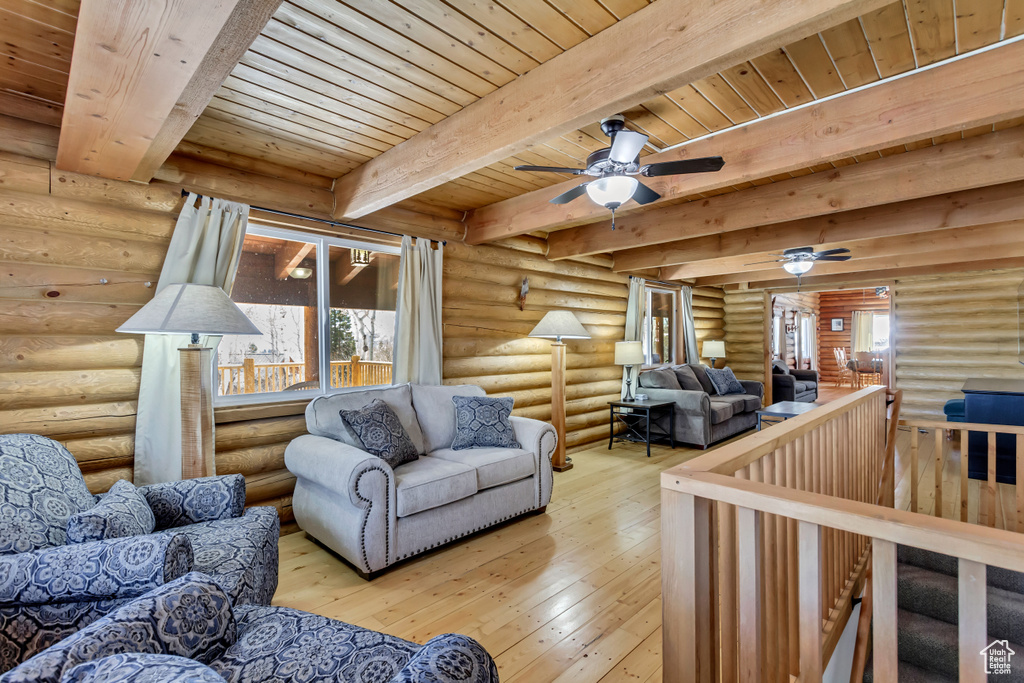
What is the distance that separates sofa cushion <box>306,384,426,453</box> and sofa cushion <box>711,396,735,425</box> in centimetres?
379

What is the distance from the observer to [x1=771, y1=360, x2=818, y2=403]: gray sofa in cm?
809

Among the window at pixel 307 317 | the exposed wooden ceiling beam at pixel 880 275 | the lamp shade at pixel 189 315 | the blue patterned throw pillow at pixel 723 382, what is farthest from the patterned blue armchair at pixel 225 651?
the exposed wooden ceiling beam at pixel 880 275

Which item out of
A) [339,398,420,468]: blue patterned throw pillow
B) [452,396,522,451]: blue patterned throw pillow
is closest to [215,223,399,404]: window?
[339,398,420,468]: blue patterned throw pillow

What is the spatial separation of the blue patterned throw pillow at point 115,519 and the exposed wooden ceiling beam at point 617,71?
2.04m

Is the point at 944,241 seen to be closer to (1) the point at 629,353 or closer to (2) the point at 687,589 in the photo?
(1) the point at 629,353

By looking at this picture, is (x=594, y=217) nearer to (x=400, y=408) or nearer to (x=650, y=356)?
(x=400, y=408)

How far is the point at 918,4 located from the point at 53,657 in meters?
3.05

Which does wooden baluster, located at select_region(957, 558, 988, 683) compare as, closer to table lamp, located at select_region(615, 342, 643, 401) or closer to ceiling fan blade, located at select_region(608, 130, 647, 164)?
ceiling fan blade, located at select_region(608, 130, 647, 164)

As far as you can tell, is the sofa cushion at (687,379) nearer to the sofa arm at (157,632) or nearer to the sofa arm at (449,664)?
the sofa arm at (449,664)

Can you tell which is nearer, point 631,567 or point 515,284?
point 631,567

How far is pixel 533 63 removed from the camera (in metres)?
2.07

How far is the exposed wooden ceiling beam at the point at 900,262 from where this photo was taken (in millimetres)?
4953

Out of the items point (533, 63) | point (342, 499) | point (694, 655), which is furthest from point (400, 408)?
point (694, 655)

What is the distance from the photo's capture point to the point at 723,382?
267 inches
